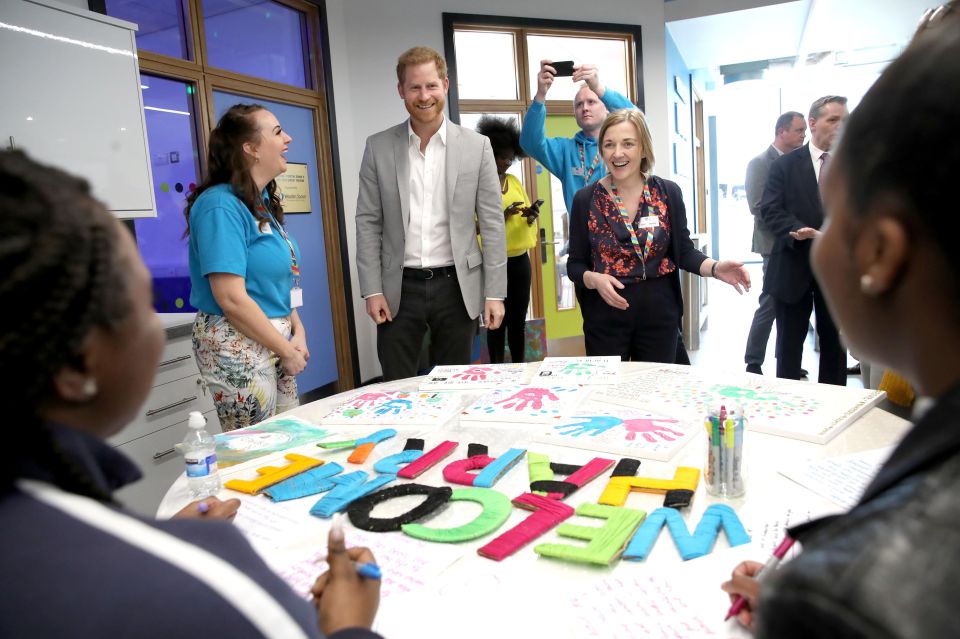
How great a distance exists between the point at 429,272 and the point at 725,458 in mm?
1628

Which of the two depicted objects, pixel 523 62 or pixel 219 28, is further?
pixel 523 62

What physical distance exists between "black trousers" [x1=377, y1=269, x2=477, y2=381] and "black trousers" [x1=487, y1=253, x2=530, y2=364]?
4.08ft

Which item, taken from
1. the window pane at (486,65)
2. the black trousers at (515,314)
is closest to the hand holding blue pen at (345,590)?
the black trousers at (515,314)

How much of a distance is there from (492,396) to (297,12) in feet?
12.8

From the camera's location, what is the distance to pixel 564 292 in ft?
19.9

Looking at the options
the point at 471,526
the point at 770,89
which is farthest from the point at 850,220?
the point at 770,89

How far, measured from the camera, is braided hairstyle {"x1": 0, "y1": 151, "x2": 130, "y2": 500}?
43 centimetres

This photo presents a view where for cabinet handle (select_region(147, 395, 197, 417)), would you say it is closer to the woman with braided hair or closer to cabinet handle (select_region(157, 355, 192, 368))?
cabinet handle (select_region(157, 355, 192, 368))

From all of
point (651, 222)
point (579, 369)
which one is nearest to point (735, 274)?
point (651, 222)

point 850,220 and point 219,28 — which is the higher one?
point 219,28

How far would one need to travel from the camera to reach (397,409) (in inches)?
69.5

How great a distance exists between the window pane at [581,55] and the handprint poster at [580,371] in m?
4.15

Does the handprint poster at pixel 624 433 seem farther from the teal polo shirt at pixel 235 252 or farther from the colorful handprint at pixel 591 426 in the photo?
the teal polo shirt at pixel 235 252

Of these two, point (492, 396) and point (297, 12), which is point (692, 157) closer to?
point (297, 12)
